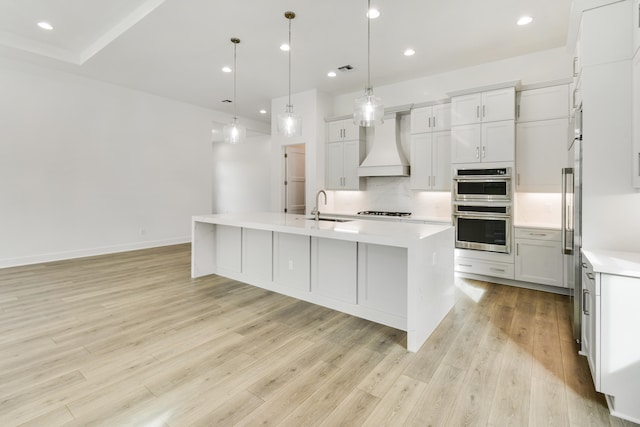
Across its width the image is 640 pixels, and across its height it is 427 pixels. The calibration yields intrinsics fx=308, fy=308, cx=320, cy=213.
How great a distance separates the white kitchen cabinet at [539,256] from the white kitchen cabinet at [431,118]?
74.3 inches

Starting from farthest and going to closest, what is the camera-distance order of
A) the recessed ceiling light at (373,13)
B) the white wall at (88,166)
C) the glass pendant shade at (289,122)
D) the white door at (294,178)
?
the white door at (294,178) → the white wall at (88,166) → the glass pendant shade at (289,122) → the recessed ceiling light at (373,13)

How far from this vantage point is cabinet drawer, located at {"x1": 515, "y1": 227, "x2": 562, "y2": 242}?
12.4 feet

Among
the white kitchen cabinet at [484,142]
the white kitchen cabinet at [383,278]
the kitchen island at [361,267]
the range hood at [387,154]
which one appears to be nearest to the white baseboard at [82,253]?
the kitchen island at [361,267]

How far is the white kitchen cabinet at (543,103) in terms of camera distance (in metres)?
3.87

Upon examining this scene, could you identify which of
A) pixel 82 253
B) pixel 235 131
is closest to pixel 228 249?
pixel 235 131

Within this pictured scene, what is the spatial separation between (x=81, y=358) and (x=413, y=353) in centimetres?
252

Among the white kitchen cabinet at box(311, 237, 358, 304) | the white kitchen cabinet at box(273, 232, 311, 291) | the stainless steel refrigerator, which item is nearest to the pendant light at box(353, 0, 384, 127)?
the white kitchen cabinet at box(311, 237, 358, 304)

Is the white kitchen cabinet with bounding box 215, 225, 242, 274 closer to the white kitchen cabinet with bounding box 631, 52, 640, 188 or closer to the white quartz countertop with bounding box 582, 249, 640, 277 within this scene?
the white quartz countertop with bounding box 582, 249, 640, 277

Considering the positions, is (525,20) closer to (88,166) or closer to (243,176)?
(88,166)

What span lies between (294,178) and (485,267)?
14.1 feet

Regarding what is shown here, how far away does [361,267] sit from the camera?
306 centimetres

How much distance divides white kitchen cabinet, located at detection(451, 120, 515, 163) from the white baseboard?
19.9 feet

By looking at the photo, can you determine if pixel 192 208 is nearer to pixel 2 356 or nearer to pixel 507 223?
pixel 2 356

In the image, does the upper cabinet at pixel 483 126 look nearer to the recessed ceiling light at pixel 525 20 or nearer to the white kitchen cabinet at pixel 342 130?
the recessed ceiling light at pixel 525 20
